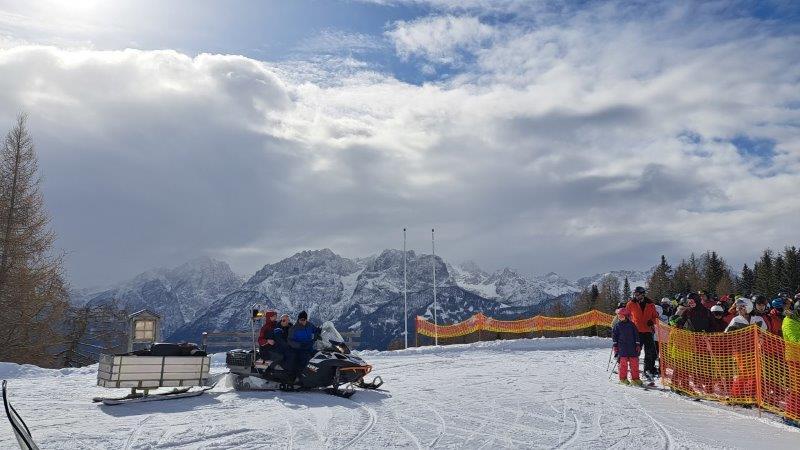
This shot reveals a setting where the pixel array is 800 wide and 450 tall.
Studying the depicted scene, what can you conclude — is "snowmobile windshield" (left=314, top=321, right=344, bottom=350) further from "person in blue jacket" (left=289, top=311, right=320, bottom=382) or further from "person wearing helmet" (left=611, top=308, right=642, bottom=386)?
"person wearing helmet" (left=611, top=308, right=642, bottom=386)

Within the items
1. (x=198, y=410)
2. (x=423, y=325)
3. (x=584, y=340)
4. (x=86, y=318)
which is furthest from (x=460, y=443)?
(x=86, y=318)

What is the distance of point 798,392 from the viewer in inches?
362

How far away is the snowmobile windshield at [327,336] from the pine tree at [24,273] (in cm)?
2047

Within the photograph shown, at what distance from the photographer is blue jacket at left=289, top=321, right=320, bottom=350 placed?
492 inches

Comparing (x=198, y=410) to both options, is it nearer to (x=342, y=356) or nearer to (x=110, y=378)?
(x=110, y=378)

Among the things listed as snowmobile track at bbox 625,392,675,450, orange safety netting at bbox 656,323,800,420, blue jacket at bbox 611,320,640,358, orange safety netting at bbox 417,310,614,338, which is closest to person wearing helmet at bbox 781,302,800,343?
orange safety netting at bbox 656,323,800,420

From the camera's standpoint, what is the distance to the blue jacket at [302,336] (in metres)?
12.5

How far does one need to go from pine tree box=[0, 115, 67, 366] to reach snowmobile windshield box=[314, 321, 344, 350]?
2047cm

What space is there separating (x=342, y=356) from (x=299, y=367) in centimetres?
93

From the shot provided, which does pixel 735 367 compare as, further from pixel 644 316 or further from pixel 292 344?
pixel 292 344

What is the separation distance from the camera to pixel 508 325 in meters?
34.7

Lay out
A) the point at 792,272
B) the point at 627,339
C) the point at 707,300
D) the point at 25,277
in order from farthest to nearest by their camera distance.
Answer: the point at 792,272, the point at 25,277, the point at 707,300, the point at 627,339

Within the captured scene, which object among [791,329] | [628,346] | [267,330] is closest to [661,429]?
[791,329]

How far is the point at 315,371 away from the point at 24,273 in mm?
21925
